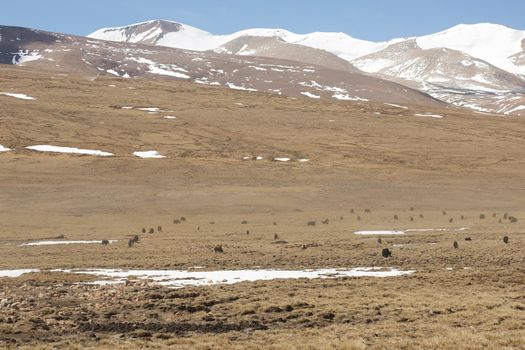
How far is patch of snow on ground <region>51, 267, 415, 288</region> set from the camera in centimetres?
2383

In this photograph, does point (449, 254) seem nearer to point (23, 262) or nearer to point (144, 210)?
point (23, 262)

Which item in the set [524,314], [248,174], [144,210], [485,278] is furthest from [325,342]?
[248,174]

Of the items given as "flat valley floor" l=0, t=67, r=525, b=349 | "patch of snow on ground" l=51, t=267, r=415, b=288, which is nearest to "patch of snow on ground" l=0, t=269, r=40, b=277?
"flat valley floor" l=0, t=67, r=525, b=349

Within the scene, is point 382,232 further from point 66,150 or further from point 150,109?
point 150,109

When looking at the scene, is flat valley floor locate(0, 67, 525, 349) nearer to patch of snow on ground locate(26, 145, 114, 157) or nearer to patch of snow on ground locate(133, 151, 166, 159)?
patch of snow on ground locate(133, 151, 166, 159)

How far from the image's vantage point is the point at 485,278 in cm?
2292

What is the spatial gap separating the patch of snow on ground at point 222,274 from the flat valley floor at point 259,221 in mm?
988

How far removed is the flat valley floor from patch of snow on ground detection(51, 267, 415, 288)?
38.9 inches

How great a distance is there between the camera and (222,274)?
2531 centimetres

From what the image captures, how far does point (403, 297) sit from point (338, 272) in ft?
20.1

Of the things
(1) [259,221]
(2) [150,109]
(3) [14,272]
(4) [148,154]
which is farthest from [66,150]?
(3) [14,272]

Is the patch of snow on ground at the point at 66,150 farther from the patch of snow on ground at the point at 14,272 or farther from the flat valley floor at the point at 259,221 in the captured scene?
the patch of snow on ground at the point at 14,272

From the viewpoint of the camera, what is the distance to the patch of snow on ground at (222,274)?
78.2 feet

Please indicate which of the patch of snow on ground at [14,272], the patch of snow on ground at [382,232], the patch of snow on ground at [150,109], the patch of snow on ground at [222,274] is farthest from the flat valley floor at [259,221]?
the patch of snow on ground at [150,109]
